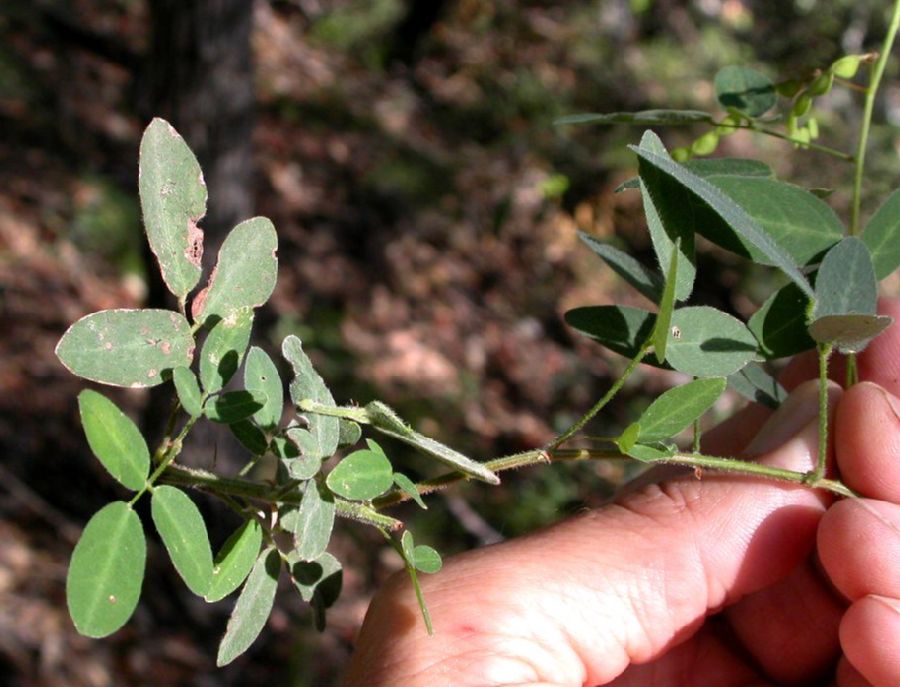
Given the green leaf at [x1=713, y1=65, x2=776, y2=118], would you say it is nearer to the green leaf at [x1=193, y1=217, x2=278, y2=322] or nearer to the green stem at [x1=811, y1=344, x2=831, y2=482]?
the green stem at [x1=811, y1=344, x2=831, y2=482]

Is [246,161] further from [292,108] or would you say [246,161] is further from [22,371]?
[292,108]

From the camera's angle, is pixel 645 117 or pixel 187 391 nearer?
pixel 187 391

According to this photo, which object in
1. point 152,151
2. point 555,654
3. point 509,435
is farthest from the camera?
point 509,435

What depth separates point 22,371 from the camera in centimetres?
312

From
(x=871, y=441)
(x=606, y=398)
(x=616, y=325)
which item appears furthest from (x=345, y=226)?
(x=606, y=398)

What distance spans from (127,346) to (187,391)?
56 millimetres

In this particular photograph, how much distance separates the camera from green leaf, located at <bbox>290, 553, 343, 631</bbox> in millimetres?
861

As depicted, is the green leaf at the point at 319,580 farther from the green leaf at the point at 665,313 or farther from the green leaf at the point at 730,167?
the green leaf at the point at 730,167

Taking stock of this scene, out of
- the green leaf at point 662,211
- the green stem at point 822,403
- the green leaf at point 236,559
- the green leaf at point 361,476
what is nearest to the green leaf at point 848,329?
the green stem at point 822,403

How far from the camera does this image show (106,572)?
26.7 inches

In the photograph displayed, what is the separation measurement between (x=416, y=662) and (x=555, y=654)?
20cm

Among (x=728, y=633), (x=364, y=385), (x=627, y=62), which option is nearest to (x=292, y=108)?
(x=364, y=385)

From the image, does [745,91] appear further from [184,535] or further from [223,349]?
[184,535]

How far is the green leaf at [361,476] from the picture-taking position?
0.73 metres
